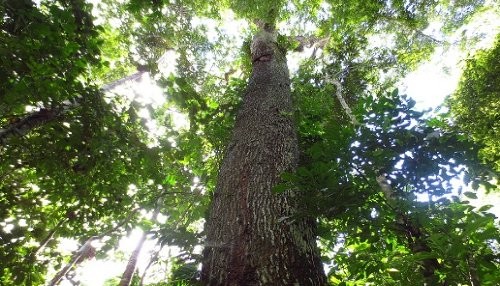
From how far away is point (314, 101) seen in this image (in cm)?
591

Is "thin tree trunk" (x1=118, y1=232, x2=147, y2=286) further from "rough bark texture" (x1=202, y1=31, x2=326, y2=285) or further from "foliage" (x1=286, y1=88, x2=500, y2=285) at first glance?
"foliage" (x1=286, y1=88, x2=500, y2=285)

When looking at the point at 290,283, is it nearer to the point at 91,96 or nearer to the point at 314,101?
the point at 91,96

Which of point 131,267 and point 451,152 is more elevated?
point 131,267

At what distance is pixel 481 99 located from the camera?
9992 mm

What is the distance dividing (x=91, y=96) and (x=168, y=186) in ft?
8.02

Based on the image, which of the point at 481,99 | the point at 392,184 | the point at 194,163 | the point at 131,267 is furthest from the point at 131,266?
the point at 481,99

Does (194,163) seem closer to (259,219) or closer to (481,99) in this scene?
(259,219)

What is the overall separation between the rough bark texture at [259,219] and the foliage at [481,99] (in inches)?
312

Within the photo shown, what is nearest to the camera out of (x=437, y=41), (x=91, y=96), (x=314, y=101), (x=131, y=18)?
(x=91, y=96)

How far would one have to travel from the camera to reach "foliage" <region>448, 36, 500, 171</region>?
29.6 ft

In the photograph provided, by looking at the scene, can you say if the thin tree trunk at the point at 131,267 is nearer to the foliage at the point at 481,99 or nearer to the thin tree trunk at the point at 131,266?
the thin tree trunk at the point at 131,266

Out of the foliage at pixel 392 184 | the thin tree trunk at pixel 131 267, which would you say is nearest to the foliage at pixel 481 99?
the foliage at pixel 392 184

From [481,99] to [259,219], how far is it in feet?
35.0

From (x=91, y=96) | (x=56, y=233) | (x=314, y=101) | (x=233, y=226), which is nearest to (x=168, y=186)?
(x=56, y=233)
